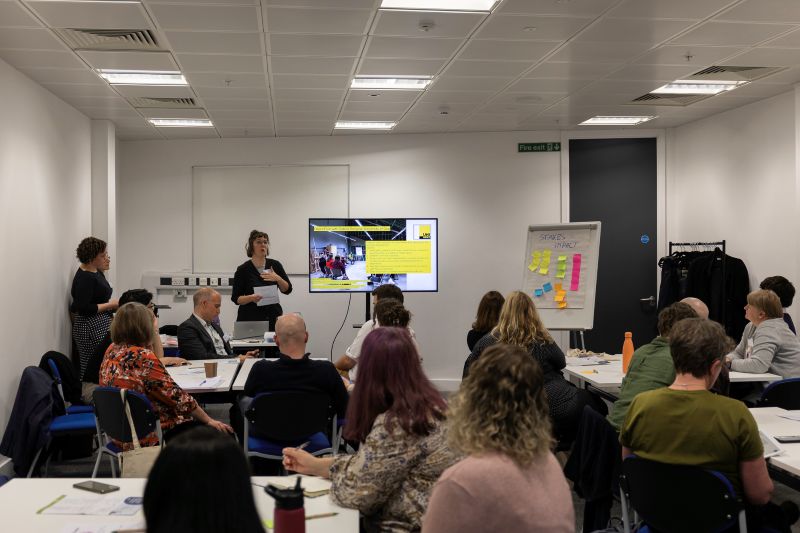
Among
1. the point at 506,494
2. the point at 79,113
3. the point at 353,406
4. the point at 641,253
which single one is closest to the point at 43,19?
the point at 79,113

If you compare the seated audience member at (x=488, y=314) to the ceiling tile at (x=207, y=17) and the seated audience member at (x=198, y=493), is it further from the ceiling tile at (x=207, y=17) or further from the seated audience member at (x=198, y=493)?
the seated audience member at (x=198, y=493)

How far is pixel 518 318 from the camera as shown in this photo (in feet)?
15.2

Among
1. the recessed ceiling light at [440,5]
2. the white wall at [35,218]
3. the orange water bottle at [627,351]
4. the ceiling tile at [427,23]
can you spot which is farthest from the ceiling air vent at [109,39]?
the orange water bottle at [627,351]

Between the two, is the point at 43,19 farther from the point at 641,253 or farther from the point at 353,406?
the point at 641,253

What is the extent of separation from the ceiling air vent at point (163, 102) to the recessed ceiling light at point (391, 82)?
1.73m

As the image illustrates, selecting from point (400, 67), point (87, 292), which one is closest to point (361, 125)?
point (400, 67)

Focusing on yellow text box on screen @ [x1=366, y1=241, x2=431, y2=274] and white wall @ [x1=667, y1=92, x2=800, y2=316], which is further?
yellow text box on screen @ [x1=366, y1=241, x2=431, y2=274]

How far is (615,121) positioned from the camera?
8.92 meters

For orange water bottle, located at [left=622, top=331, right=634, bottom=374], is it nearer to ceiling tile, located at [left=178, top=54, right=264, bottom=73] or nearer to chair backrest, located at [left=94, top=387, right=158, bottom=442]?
chair backrest, located at [left=94, top=387, right=158, bottom=442]

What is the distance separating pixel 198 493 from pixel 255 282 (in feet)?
20.3

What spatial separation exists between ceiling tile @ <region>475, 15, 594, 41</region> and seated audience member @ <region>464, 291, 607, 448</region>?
1.78 metres

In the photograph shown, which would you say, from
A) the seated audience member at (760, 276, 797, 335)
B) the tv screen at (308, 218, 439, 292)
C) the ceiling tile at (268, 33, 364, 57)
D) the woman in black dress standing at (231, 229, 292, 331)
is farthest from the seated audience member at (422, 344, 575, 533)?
the tv screen at (308, 218, 439, 292)

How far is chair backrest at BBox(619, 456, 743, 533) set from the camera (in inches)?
104

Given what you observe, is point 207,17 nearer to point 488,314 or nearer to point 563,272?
point 488,314
